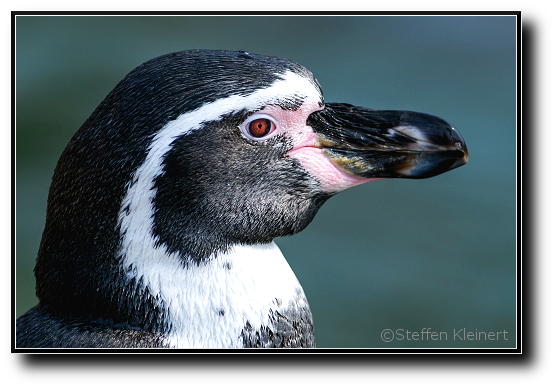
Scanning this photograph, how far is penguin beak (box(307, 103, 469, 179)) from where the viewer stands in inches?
72.9

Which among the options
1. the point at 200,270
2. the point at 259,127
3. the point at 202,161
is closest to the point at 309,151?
the point at 259,127

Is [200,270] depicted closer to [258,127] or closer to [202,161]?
[202,161]

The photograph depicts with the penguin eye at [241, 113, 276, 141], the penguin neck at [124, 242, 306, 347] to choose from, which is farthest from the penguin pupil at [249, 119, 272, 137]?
the penguin neck at [124, 242, 306, 347]

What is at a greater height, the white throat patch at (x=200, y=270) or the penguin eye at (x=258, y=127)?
the penguin eye at (x=258, y=127)

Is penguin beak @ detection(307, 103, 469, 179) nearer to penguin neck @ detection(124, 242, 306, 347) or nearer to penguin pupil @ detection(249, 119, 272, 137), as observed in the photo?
penguin pupil @ detection(249, 119, 272, 137)

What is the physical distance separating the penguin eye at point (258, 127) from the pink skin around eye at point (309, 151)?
2cm

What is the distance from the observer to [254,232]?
182 centimetres

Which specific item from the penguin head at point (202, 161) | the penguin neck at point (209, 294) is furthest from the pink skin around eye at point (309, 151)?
the penguin neck at point (209, 294)

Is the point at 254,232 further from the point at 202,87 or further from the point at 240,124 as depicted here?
the point at 202,87

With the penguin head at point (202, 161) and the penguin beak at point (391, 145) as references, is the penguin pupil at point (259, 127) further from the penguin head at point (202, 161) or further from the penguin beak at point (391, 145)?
the penguin beak at point (391, 145)

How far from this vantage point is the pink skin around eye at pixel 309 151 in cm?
178

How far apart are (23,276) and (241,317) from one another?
11.3ft

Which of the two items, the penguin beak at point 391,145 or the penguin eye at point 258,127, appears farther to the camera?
the penguin beak at point 391,145

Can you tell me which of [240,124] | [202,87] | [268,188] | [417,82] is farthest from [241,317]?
[417,82]
